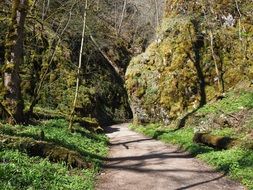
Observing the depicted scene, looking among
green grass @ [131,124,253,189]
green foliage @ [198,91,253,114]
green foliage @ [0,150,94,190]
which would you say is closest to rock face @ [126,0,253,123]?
green foliage @ [198,91,253,114]

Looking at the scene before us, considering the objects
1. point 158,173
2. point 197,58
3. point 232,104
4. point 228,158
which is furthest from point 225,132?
point 197,58

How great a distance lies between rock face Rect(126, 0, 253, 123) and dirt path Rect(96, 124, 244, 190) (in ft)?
33.7

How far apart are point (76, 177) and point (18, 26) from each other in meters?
8.98

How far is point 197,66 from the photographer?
89.5ft

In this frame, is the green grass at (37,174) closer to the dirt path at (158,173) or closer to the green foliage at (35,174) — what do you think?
the green foliage at (35,174)

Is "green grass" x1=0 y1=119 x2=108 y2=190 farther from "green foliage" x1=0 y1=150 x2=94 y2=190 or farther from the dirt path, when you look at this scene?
the dirt path

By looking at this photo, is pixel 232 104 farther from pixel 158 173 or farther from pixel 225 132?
pixel 158 173

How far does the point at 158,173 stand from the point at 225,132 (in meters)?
6.73

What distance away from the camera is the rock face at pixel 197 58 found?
86.3ft

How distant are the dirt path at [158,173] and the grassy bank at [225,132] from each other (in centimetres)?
44

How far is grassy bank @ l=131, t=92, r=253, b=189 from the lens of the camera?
41.1 ft

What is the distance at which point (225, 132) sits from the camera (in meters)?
18.1

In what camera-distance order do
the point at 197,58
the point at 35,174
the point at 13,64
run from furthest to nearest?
the point at 197,58 → the point at 13,64 → the point at 35,174

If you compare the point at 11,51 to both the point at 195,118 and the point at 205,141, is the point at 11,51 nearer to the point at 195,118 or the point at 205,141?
the point at 205,141
